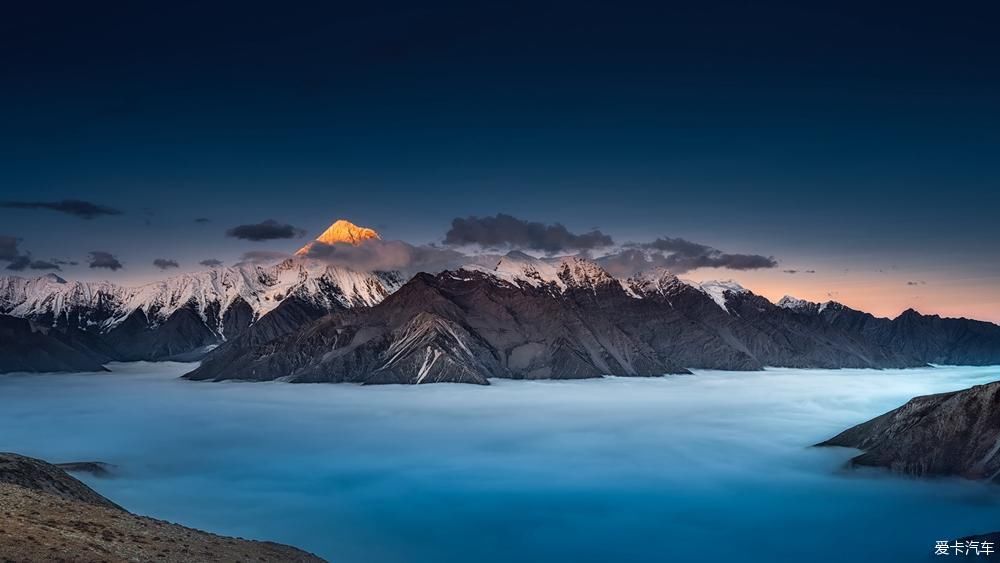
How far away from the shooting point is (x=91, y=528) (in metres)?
55.3

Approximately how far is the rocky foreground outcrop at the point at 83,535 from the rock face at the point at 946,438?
4286 inches

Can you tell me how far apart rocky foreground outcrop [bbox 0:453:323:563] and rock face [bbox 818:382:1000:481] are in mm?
108872

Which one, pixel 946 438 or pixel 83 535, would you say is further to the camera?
pixel 946 438

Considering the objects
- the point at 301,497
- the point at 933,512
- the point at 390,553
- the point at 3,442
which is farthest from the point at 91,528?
the point at 3,442

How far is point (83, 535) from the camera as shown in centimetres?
5291

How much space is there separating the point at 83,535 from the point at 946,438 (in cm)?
13361

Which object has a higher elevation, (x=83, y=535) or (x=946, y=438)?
(x=946, y=438)

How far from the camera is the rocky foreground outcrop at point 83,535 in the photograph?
48.4 m

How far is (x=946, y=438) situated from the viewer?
442 ft

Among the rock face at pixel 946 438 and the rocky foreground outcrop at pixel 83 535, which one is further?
the rock face at pixel 946 438

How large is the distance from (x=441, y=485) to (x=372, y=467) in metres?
25.8

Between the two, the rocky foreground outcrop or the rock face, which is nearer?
the rocky foreground outcrop

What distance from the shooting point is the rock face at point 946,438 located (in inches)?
5049

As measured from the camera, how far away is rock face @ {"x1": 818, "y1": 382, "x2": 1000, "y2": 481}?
421 ft
